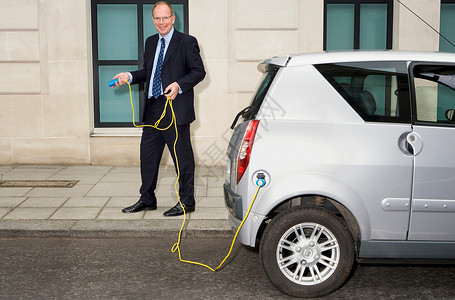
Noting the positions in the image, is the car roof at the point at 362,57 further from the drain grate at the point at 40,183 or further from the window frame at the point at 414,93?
the drain grate at the point at 40,183

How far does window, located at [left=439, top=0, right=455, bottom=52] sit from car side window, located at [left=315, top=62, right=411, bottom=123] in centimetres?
665

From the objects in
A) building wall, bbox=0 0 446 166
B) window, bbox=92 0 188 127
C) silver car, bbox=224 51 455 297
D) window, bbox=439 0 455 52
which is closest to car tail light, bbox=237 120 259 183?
silver car, bbox=224 51 455 297

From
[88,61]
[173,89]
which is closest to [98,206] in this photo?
[173,89]

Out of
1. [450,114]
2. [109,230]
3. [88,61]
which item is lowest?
[109,230]

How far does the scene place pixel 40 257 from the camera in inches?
213

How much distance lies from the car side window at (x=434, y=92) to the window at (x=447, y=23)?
6.46m

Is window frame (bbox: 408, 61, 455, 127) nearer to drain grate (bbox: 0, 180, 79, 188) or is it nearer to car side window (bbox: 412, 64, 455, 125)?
car side window (bbox: 412, 64, 455, 125)

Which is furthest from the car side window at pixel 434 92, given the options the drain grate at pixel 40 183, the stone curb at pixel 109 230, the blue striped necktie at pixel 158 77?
the drain grate at pixel 40 183

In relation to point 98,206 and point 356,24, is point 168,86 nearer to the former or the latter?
point 98,206

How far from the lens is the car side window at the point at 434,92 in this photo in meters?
4.43

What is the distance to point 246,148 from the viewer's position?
445 centimetres

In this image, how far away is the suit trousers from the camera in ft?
21.5

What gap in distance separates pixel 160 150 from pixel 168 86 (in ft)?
2.70

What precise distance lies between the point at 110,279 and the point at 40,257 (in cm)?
94
